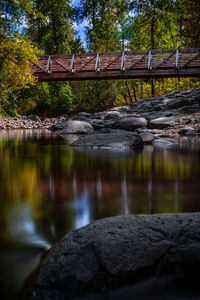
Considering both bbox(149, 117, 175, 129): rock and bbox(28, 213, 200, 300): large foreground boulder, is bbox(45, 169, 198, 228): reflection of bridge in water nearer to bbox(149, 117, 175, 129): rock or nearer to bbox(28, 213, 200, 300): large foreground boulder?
bbox(28, 213, 200, 300): large foreground boulder

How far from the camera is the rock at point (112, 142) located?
21.2 ft

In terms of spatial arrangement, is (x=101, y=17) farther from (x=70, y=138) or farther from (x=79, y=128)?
(x=70, y=138)

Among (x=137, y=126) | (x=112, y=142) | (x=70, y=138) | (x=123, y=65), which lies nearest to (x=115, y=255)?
(x=112, y=142)

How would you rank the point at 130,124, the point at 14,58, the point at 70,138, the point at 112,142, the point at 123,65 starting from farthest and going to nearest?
1. the point at 123,65
2. the point at 14,58
3. the point at 130,124
4. the point at 70,138
5. the point at 112,142

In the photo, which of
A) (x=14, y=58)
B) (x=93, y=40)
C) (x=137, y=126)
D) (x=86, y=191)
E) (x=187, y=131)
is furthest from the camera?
(x=93, y=40)

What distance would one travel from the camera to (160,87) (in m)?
26.4

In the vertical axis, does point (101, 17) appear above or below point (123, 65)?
above

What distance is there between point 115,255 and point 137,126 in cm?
948

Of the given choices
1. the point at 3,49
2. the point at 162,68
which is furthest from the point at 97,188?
the point at 162,68

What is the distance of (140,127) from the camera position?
35.4ft

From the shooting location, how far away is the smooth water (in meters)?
1.55

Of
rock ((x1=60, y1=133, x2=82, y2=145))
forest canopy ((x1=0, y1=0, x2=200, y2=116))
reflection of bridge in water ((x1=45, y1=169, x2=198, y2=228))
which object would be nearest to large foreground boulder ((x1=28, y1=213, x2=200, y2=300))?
reflection of bridge in water ((x1=45, y1=169, x2=198, y2=228))

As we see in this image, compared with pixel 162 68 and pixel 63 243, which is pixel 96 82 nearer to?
pixel 162 68

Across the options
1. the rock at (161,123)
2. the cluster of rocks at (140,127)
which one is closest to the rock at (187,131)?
the cluster of rocks at (140,127)
